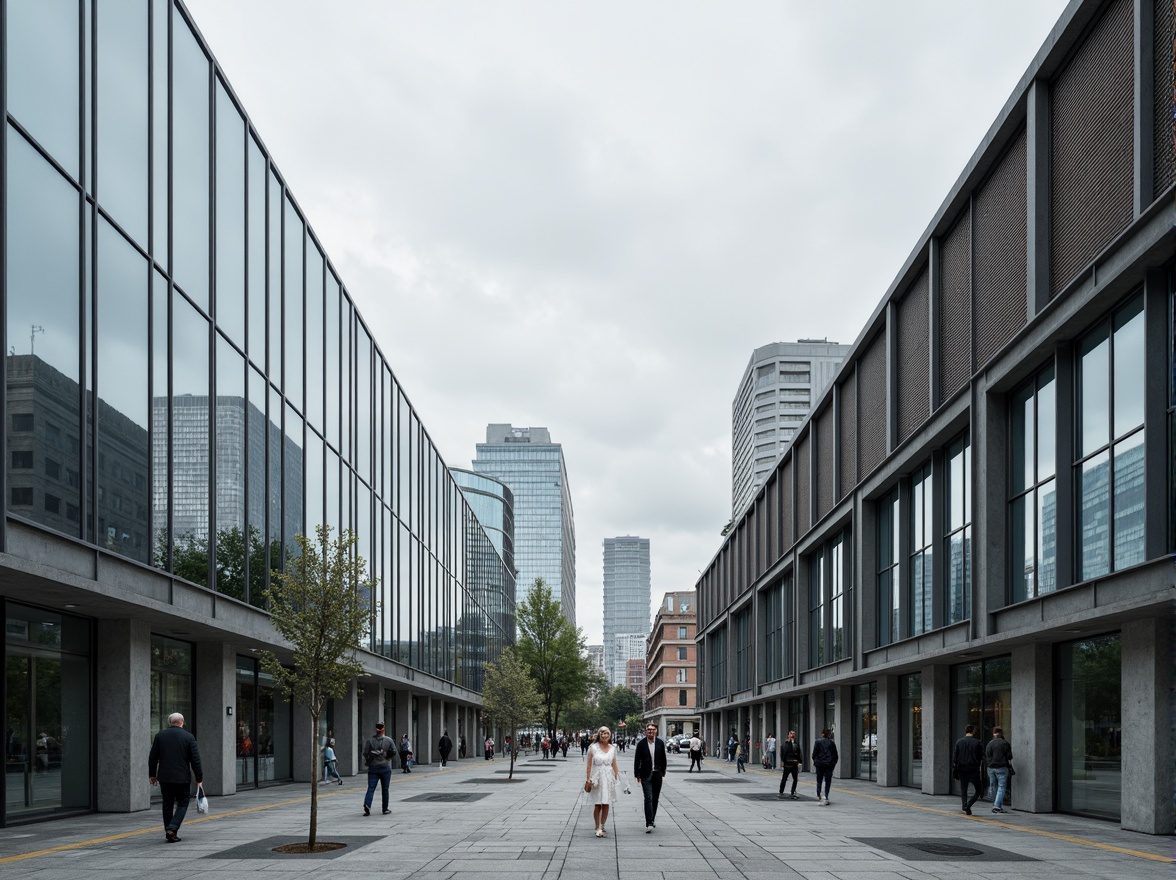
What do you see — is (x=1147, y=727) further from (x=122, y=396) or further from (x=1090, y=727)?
(x=122, y=396)

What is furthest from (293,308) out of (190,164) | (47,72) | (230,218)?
(47,72)

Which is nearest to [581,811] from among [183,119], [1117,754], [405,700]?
[1117,754]

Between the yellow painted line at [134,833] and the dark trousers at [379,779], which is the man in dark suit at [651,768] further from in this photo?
the yellow painted line at [134,833]

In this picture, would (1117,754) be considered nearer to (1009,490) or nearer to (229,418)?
(1009,490)

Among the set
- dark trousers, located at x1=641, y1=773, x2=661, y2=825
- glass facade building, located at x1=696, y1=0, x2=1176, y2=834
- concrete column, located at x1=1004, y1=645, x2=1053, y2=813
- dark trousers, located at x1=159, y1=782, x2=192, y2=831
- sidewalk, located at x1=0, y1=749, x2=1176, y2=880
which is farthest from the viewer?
concrete column, located at x1=1004, y1=645, x2=1053, y2=813

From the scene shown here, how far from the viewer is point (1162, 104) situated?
15789 millimetres

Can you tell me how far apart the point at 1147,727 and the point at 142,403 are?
16.7 metres

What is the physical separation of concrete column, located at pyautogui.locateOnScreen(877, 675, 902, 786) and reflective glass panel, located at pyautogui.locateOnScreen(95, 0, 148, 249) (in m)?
22.5

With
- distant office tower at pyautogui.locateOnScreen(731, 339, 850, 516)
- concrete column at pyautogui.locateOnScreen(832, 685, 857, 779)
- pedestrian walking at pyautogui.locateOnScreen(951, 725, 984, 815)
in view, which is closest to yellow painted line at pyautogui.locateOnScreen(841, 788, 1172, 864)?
pedestrian walking at pyautogui.locateOnScreen(951, 725, 984, 815)

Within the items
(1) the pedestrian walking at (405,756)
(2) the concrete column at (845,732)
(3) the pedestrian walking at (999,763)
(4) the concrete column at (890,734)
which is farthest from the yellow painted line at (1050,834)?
(1) the pedestrian walking at (405,756)

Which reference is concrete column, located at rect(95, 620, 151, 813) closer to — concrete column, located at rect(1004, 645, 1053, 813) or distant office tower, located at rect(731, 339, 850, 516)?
concrete column, located at rect(1004, 645, 1053, 813)

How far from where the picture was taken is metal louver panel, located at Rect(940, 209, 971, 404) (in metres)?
24.4

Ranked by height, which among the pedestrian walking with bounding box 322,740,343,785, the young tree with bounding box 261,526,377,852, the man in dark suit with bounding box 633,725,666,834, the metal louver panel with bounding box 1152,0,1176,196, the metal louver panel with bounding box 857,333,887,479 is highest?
the metal louver panel with bounding box 1152,0,1176,196

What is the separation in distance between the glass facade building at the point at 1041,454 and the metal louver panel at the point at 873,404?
0.11 metres
